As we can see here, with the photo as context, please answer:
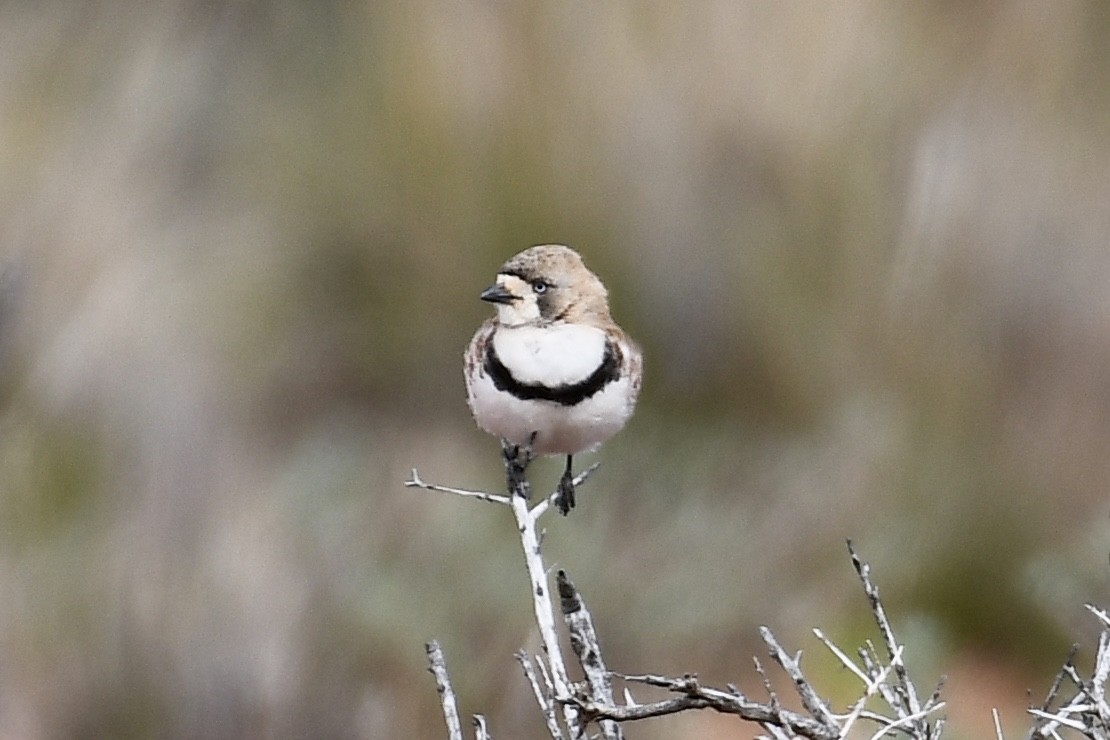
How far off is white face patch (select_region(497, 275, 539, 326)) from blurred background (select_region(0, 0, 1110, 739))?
4.14 ft

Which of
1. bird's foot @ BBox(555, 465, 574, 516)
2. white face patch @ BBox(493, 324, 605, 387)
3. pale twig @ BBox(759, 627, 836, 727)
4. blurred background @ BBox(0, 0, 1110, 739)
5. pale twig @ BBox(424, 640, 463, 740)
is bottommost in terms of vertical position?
blurred background @ BBox(0, 0, 1110, 739)

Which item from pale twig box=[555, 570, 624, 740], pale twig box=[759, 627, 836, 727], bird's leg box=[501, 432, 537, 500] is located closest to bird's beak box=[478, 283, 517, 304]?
bird's leg box=[501, 432, 537, 500]

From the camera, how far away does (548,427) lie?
117cm

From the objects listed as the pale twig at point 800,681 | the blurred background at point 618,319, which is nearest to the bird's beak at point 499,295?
the pale twig at point 800,681

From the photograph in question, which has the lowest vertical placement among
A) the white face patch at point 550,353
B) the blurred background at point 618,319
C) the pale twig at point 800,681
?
the blurred background at point 618,319

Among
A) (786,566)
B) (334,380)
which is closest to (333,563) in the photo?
(334,380)

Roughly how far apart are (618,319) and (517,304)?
1.28 meters

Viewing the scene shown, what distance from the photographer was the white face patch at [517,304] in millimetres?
1209

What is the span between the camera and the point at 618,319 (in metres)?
2.48

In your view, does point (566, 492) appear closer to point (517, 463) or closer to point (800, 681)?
point (517, 463)

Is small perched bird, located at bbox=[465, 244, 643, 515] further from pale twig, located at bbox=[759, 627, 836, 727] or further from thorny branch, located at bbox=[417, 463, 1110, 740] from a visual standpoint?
pale twig, located at bbox=[759, 627, 836, 727]

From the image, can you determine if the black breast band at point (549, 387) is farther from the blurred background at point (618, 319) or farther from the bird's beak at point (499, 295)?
the blurred background at point (618, 319)

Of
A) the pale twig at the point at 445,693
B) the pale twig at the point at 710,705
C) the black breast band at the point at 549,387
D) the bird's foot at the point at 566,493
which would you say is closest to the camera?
the pale twig at the point at 710,705

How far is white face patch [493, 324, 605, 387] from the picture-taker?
1.17 meters
